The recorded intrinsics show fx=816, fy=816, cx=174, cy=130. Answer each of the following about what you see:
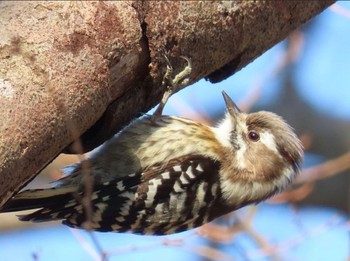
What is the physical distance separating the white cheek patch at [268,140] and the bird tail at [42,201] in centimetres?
107

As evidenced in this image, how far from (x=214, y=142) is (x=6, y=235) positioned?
7.49ft

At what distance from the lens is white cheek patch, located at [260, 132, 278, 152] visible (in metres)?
4.11

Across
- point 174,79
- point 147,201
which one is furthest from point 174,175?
point 174,79

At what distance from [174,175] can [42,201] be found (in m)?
0.61

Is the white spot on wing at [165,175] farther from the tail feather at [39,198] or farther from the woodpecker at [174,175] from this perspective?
the tail feather at [39,198]

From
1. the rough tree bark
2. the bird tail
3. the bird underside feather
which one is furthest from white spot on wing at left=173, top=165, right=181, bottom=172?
the bird tail

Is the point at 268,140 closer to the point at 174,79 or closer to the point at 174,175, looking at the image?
the point at 174,175

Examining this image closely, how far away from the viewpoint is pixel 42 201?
140 inches

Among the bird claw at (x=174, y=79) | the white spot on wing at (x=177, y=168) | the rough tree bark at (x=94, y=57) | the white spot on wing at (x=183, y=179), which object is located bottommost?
the white spot on wing at (x=183, y=179)

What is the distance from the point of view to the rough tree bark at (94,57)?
2764mm

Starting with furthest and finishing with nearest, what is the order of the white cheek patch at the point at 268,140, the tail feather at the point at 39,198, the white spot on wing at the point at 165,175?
the white cheek patch at the point at 268,140
the white spot on wing at the point at 165,175
the tail feather at the point at 39,198

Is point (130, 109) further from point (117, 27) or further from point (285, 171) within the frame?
point (285, 171)

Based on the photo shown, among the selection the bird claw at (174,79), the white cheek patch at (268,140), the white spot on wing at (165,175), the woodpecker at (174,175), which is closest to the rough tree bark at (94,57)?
the bird claw at (174,79)

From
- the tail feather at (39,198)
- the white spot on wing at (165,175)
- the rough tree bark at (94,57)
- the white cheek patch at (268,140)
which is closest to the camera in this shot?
the rough tree bark at (94,57)
